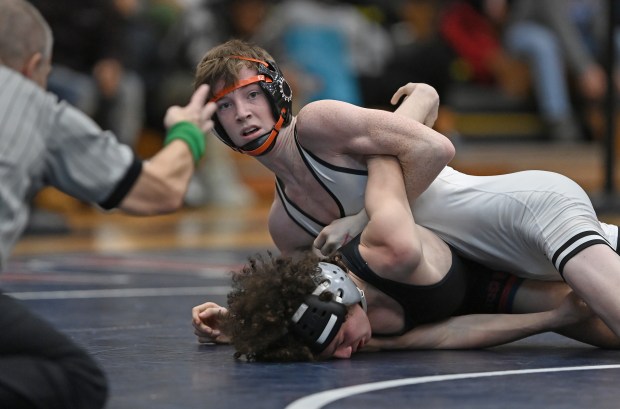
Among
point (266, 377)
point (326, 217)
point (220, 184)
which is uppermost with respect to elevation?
point (326, 217)

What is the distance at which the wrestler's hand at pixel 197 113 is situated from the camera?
161 inches

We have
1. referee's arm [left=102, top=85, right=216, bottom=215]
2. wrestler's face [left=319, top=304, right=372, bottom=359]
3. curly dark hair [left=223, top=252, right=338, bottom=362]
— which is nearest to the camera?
referee's arm [left=102, top=85, right=216, bottom=215]

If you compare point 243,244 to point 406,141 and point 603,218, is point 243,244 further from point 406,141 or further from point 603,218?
point 406,141

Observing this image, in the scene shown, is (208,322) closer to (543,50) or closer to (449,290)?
(449,290)

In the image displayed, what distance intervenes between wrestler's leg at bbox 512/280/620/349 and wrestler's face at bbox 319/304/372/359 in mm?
635

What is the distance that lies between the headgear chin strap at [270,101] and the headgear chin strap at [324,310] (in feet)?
1.71

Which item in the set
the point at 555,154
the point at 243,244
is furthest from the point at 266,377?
the point at 555,154

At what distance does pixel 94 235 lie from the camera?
31.1ft

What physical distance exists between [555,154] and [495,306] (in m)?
8.29

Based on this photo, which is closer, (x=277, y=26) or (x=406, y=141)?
(x=406, y=141)

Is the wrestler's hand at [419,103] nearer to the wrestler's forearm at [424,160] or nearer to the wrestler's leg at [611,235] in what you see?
the wrestler's forearm at [424,160]

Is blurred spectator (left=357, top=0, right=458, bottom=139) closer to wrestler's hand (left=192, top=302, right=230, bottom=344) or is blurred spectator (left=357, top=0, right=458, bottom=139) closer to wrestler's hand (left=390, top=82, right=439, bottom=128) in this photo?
wrestler's hand (left=390, top=82, right=439, bottom=128)

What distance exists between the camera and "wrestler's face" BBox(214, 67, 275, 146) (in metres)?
4.26

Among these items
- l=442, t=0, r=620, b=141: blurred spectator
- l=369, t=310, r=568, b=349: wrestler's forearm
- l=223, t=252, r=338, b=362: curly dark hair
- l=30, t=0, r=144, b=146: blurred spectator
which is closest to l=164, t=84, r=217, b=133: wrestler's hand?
l=223, t=252, r=338, b=362: curly dark hair
